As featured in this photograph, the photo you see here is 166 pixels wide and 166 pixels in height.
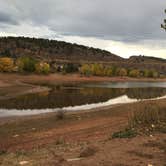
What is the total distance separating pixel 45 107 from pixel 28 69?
206 feet

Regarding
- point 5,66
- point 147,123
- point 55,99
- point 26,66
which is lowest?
point 55,99

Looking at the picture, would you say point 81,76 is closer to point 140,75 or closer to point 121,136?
point 140,75

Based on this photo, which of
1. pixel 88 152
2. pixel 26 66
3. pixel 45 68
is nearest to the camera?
pixel 88 152

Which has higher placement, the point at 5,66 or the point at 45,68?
the point at 5,66

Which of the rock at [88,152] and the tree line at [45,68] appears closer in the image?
the rock at [88,152]

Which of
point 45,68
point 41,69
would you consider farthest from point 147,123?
point 45,68

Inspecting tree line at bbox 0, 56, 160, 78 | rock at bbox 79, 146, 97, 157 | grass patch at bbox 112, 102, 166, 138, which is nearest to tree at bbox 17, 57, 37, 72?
tree line at bbox 0, 56, 160, 78

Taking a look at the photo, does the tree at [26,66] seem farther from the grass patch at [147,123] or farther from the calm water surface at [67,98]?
the grass patch at [147,123]

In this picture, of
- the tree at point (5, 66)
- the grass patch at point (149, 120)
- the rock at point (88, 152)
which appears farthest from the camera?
the tree at point (5, 66)

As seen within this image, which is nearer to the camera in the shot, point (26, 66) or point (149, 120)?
point (149, 120)

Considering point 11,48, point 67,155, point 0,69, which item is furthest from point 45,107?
point 11,48

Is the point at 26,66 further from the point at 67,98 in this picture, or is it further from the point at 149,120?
the point at 149,120

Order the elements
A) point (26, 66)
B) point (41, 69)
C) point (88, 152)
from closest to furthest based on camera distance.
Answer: point (88, 152), point (26, 66), point (41, 69)

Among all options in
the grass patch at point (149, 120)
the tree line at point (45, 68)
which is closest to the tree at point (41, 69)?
the tree line at point (45, 68)
